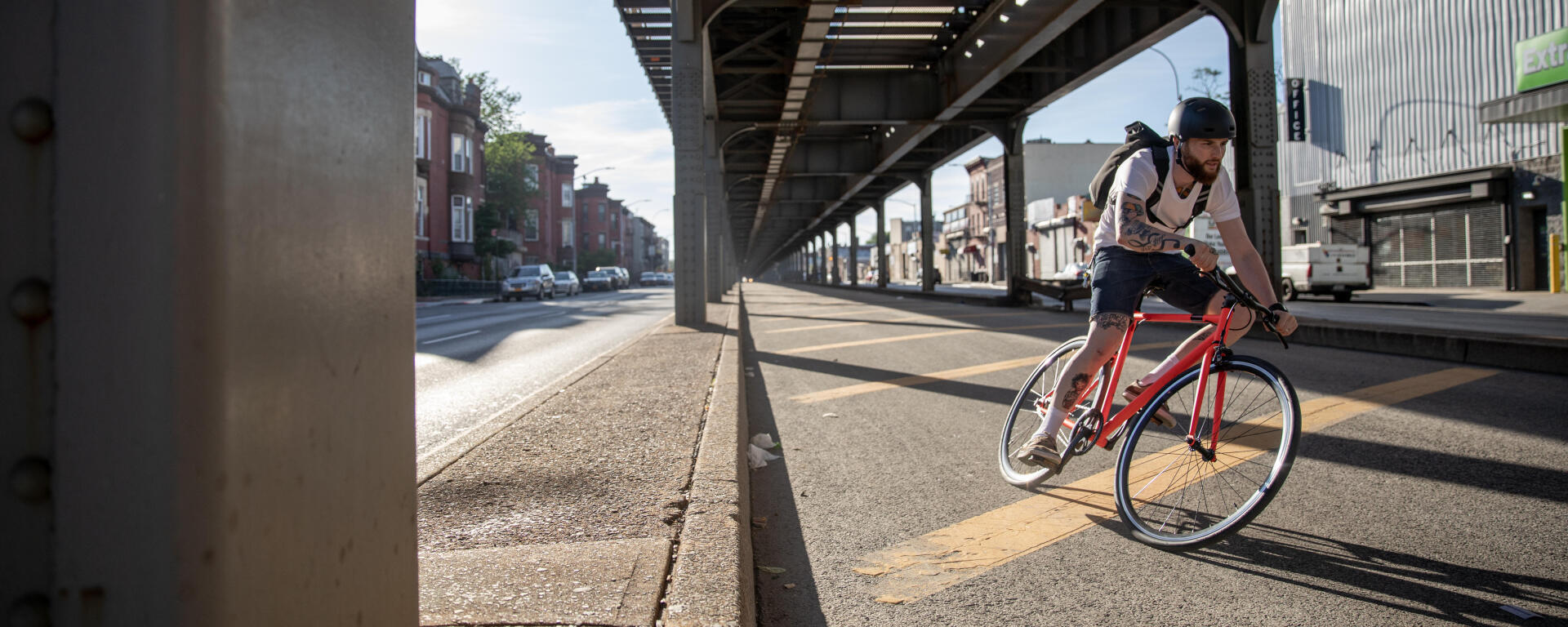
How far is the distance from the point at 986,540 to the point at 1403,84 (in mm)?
35706

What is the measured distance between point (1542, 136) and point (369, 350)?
35.0 metres

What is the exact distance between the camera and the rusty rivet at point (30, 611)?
993 millimetres

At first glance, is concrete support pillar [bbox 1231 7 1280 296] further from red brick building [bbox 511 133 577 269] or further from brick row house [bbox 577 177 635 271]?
brick row house [bbox 577 177 635 271]

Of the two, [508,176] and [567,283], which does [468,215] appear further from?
[508,176]

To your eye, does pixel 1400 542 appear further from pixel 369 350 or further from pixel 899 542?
pixel 369 350

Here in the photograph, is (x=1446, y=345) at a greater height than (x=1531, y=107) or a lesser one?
lesser

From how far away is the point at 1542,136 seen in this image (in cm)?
2659

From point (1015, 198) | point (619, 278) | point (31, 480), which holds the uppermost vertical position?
point (1015, 198)

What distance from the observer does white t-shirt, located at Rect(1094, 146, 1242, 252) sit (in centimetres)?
347

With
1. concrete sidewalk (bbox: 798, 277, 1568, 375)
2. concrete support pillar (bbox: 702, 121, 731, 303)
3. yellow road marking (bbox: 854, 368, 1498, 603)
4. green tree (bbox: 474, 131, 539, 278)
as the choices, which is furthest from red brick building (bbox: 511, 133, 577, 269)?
yellow road marking (bbox: 854, 368, 1498, 603)

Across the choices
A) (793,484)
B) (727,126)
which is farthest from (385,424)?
(727,126)

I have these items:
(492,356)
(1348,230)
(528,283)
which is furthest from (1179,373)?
(1348,230)

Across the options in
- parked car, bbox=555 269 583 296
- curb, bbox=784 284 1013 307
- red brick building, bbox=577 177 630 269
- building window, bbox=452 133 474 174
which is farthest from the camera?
red brick building, bbox=577 177 630 269

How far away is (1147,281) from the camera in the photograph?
11.9 ft
